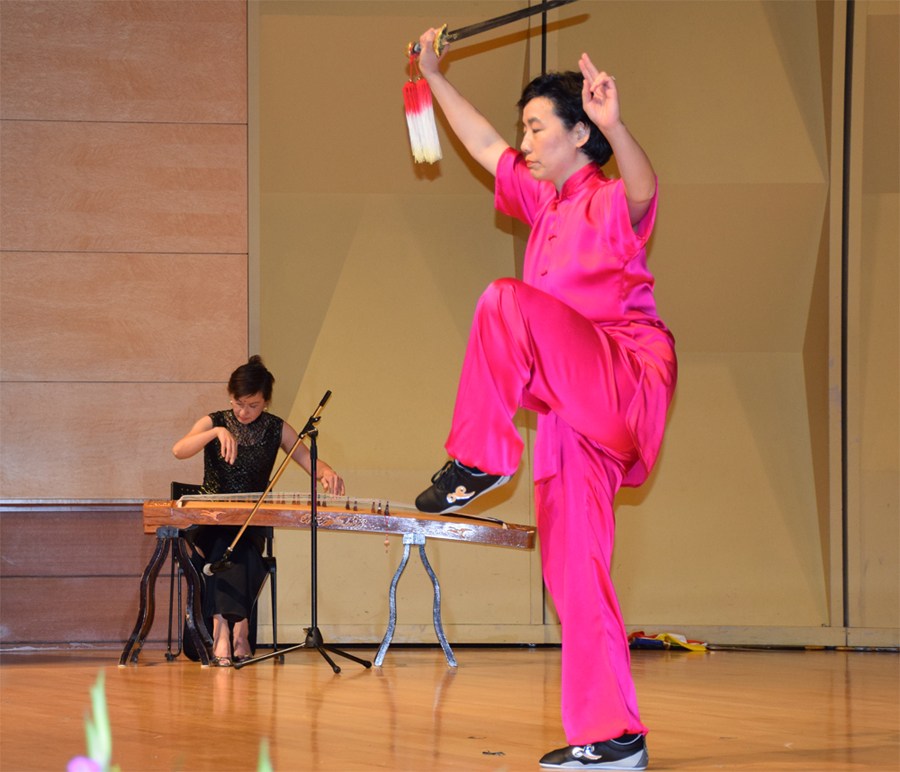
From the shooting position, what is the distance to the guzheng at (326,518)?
4020mm

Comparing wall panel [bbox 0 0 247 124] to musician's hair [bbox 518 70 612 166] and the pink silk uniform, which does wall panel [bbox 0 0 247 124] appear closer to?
Result: musician's hair [bbox 518 70 612 166]

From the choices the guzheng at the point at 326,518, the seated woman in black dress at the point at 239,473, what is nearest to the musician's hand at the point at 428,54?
the guzheng at the point at 326,518

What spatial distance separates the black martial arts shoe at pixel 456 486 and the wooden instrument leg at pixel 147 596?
2.36 meters

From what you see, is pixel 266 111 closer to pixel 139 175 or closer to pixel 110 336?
pixel 139 175

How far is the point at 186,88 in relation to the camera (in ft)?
17.1

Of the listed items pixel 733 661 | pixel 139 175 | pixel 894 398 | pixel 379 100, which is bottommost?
pixel 733 661

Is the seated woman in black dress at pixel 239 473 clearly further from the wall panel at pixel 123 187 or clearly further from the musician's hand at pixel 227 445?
the wall panel at pixel 123 187

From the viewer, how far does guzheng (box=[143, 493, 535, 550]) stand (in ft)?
13.2

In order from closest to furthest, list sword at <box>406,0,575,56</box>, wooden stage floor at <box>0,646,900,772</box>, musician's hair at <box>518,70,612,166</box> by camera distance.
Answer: wooden stage floor at <box>0,646,900,772</box> → musician's hair at <box>518,70,612,166</box> → sword at <box>406,0,575,56</box>

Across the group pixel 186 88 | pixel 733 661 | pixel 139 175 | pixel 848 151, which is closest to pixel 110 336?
pixel 139 175

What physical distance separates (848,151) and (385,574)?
2.86m

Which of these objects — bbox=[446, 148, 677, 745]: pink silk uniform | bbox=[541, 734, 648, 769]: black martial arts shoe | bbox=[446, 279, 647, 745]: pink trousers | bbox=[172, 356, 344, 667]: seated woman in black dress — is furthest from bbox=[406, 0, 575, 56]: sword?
bbox=[172, 356, 344, 667]: seated woman in black dress

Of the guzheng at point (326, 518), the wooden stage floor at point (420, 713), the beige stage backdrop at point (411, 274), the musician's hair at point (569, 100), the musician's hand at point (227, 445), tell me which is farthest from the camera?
the beige stage backdrop at point (411, 274)

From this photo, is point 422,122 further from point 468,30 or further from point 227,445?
point 227,445
